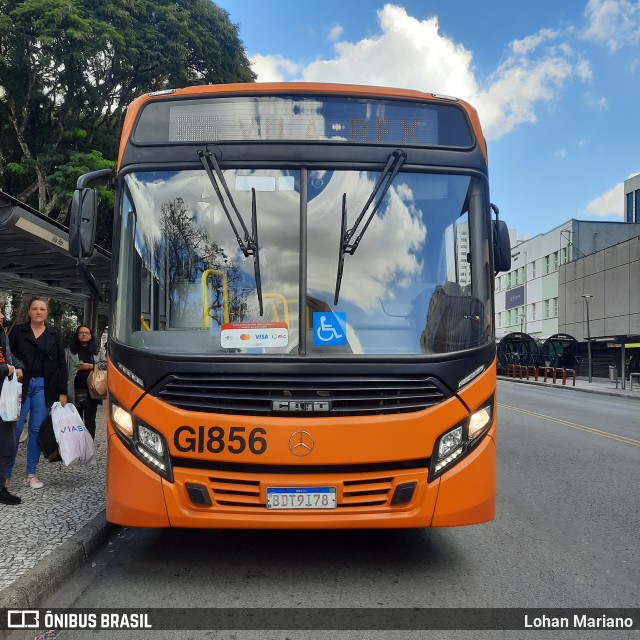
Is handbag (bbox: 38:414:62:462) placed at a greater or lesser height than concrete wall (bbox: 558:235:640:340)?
lesser

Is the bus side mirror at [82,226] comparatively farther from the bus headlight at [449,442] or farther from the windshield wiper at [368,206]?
the bus headlight at [449,442]

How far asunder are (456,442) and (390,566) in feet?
3.61

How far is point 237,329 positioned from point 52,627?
6.38 ft

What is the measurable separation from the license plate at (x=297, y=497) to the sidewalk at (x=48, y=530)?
4.61 ft

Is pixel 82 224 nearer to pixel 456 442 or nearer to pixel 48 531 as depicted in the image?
pixel 48 531

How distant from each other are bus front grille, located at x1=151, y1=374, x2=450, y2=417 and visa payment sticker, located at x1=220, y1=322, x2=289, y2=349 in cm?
25

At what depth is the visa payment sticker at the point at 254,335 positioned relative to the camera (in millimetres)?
4293

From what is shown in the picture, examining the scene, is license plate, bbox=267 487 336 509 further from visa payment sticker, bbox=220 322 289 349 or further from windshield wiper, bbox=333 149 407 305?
windshield wiper, bbox=333 149 407 305

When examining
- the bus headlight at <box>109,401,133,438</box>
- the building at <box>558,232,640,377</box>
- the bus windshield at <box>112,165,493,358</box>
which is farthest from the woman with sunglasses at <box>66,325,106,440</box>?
the building at <box>558,232,640,377</box>

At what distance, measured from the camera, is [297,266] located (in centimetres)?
440

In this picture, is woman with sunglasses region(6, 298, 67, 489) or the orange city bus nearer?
the orange city bus

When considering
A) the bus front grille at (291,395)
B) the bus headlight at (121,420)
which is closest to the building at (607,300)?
the bus front grille at (291,395)

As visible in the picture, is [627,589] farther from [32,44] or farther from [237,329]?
[32,44]

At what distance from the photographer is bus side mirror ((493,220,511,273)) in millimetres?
5109
